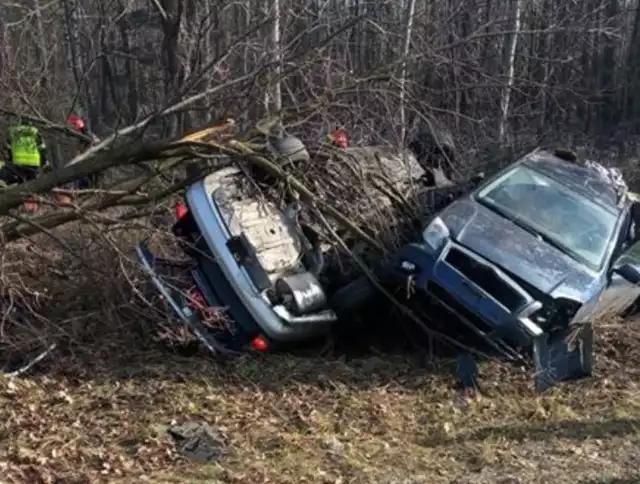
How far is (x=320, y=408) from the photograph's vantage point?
19.1 feet

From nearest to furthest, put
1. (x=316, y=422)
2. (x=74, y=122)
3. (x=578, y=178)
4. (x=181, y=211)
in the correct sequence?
(x=316, y=422), (x=181, y=211), (x=578, y=178), (x=74, y=122)

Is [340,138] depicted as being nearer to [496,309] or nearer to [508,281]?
[508,281]

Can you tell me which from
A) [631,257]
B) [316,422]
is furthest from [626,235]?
[316,422]

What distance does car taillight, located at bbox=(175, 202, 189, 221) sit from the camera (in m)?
6.93

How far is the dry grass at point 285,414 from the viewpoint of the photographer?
190 inches

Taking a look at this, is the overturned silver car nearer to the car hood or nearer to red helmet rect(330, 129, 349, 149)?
red helmet rect(330, 129, 349, 149)

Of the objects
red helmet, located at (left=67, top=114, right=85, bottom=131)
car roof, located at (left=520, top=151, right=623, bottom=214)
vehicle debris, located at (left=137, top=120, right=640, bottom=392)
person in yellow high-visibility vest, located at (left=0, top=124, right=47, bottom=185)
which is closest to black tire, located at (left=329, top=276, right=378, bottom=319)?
vehicle debris, located at (left=137, top=120, right=640, bottom=392)

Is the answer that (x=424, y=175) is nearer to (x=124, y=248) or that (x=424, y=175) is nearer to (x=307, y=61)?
(x=307, y=61)

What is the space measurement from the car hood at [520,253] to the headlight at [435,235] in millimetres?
66

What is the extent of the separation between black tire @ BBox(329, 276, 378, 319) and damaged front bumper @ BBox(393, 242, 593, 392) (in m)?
0.39

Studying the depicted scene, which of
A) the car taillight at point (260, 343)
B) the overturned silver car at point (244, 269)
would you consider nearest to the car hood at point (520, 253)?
the overturned silver car at point (244, 269)

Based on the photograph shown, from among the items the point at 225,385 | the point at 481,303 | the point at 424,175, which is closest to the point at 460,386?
the point at 481,303

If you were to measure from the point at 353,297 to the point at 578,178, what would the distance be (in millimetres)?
2522

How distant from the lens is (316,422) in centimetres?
550
